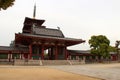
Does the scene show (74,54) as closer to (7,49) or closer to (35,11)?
(7,49)

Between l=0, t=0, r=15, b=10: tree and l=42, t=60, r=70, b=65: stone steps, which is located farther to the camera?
l=42, t=60, r=70, b=65: stone steps

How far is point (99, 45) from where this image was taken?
4634 cm

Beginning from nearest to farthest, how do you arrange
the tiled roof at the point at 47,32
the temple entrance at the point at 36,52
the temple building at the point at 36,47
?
the temple building at the point at 36,47 < the temple entrance at the point at 36,52 < the tiled roof at the point at 47,32

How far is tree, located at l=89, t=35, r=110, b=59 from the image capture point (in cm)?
4603

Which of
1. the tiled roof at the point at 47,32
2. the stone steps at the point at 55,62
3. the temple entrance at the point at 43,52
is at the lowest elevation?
the stone steps at the point at 55,62

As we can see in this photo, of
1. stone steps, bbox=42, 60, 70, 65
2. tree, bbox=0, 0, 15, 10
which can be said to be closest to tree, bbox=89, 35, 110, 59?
stone steps, bbox=42, 60, 70, 65

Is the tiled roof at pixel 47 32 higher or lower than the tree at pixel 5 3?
higher

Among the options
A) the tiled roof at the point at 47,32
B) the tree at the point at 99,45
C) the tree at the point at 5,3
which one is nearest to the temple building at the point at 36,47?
the tiled roof at the point at 47,32

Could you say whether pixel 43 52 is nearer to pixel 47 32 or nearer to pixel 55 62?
pixel 55 62

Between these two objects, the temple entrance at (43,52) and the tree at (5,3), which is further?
the temple entrance at (43,52)

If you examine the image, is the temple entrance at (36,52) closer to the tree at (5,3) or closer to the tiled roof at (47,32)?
the tiled roof at (47,32)

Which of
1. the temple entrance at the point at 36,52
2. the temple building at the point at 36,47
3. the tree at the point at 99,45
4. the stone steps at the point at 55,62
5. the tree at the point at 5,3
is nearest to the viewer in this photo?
the tree at the point at 5,3

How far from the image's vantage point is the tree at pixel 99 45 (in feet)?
151

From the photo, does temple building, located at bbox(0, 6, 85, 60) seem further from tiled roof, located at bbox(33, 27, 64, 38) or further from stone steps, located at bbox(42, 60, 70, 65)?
stone steps, located at bbox(42, 60, 70, 65)
